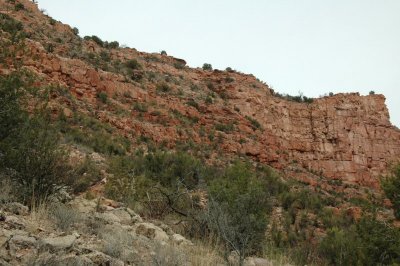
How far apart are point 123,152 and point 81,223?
14113 mm

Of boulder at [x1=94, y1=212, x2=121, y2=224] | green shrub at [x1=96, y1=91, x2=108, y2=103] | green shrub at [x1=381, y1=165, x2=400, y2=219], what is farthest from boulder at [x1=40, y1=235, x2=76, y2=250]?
green shrub at [x1=96, y1=91, x2=108, y2=103]

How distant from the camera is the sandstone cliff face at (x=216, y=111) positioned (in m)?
24.6

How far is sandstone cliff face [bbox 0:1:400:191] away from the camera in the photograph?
24562 mm

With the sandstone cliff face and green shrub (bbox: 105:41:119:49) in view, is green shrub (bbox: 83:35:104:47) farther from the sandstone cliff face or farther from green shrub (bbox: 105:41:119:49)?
the sandstone cliff face

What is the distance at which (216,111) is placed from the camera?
3231 centimetres

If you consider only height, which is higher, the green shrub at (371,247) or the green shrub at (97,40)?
the green shrub at (97,40)

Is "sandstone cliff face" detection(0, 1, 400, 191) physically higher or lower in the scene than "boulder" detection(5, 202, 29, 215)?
higher

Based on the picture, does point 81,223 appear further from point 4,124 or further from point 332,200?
point 332,200

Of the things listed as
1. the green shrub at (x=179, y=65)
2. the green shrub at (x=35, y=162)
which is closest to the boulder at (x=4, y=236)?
the green shrub at (x=35, y=162)

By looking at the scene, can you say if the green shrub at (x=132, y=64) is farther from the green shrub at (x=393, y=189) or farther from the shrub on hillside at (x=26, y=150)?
the green shrub at (x=393, y=189)

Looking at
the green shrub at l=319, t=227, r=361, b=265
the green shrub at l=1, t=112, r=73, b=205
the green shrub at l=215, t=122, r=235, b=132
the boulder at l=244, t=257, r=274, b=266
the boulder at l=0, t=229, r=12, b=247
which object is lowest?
the green shrub at l=319, t=227, r=361, b=265

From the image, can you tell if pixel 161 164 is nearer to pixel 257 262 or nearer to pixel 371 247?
pixel 371 247

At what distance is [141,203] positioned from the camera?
968cm

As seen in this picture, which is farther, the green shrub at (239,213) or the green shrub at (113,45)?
the green shrub at (113,45)
